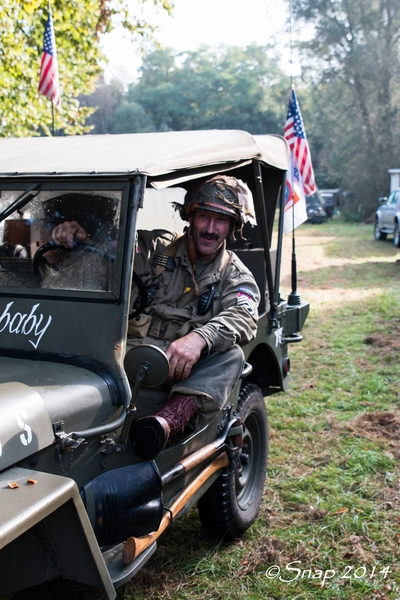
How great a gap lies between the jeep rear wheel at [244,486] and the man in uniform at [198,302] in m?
0.54

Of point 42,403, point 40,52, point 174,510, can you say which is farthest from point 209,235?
point 40,52

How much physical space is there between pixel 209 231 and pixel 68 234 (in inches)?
33.7

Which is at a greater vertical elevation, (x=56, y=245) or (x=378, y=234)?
(x=56, y=245)

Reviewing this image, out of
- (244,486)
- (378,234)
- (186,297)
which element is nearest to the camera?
(186,297)

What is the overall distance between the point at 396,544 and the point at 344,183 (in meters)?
33.6

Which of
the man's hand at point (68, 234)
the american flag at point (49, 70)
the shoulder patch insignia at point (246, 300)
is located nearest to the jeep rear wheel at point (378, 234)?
the american flag at point (49, 70)

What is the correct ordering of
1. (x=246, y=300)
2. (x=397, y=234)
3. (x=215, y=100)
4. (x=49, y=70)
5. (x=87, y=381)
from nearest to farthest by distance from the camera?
1. (x=87, y=381)
2. (x=246, y=300)
3. (x=49, y=70)
4. (x=397, y=234)
5. (x=215, y=100)

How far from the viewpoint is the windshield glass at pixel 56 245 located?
257cm

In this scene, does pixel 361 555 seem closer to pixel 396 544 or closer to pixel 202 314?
pixel 396 544

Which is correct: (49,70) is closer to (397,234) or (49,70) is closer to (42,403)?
(42,403)

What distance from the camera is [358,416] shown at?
5105mm

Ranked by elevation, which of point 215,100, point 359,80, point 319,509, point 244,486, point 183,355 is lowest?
point 319,509

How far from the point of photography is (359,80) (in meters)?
33.1

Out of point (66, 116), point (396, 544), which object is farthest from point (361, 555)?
point (66, 116)
